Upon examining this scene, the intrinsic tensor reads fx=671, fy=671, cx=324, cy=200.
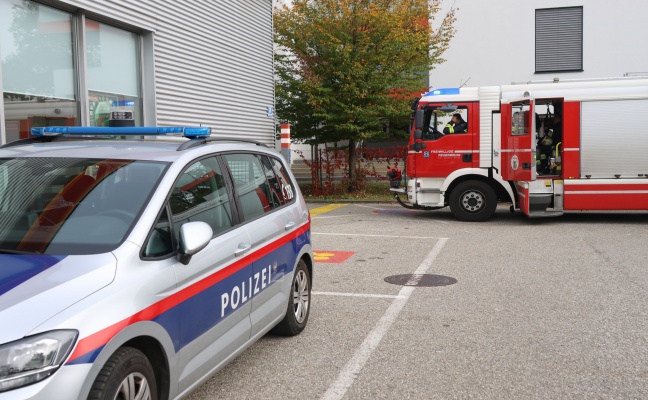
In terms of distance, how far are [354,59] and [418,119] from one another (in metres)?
5.74

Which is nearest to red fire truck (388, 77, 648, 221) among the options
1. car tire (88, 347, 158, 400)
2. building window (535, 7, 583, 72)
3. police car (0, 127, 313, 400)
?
police car (0, 127, 313, 400)

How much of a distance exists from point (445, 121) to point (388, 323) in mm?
9556

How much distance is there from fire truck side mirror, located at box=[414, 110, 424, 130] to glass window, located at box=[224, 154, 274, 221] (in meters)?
9.41

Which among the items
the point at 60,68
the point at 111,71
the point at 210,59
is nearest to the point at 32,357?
the point at 60,68

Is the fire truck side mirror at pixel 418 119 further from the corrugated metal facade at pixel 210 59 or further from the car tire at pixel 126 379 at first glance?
the car tire at pixel 126 379

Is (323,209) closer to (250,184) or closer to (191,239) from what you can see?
(250,184)

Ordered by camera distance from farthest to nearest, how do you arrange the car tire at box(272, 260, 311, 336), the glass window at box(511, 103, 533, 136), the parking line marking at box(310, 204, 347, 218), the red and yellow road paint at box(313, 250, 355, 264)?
the parking line marking at box(310, 204, 347, 218) < the glass window at box(511, 103, 533, 136) < the red and yellow road paint at box(313, 250, 355, 264) < the car tire at box(272, 260, 311, 336)

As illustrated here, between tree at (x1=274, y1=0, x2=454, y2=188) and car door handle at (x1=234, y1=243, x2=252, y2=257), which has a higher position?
tree at (x1=274, y1=0, x2=454, y2=188)

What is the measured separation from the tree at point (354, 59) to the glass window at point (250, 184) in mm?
14488

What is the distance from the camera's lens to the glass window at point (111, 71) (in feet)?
37.6

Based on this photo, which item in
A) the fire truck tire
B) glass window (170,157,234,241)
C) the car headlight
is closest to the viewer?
the car headlight

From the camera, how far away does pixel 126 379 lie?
303 cm

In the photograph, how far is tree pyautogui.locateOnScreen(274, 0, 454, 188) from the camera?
19.3 m

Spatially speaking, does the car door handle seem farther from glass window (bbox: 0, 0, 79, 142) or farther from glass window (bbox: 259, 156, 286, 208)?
glass window (bbox: 0, 0, 79, 142)
